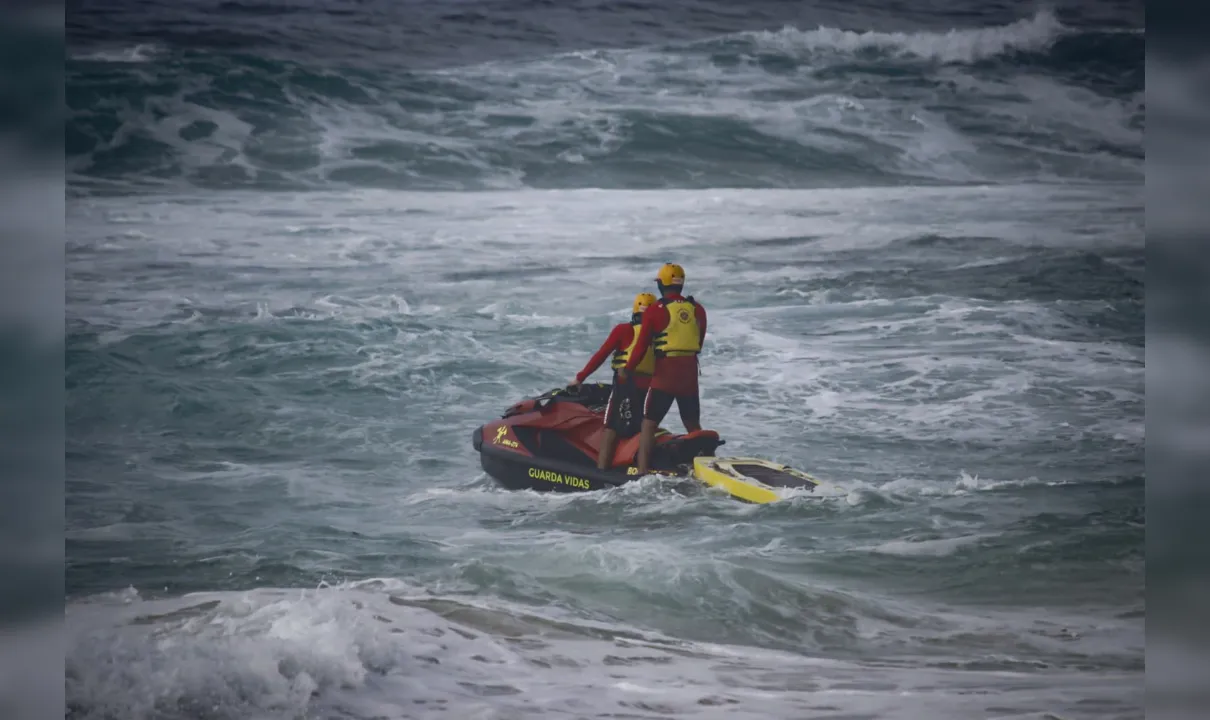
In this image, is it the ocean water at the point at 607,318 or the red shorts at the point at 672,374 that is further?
the red shorts at the point at 672,374

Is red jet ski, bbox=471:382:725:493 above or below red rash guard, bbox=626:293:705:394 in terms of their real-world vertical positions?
below

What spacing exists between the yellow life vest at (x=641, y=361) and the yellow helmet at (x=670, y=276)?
7.7 inches

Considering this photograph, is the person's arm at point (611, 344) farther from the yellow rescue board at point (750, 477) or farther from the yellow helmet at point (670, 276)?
the yellow rescue board at point (750, 477)

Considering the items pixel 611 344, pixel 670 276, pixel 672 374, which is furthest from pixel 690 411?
pixel 670 276

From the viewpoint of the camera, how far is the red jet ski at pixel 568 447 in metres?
4.39

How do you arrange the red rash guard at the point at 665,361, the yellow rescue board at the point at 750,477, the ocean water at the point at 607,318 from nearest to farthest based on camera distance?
the ocean water at the point at 607,318, the yellow rescue board at the point at 750,477, the red rash guard at the point at 665,361

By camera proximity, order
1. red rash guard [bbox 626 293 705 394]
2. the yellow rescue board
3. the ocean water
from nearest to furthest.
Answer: the ocean water, the yellow rescue board, red rash guard [bbox 626 293 705 394]

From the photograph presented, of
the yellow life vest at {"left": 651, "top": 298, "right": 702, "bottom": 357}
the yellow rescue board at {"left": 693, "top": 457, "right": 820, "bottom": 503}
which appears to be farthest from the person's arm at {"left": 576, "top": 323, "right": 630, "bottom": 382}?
the yellow rescue board at {"left": 693, "top": 457, "right": 820, "bottom": 503}

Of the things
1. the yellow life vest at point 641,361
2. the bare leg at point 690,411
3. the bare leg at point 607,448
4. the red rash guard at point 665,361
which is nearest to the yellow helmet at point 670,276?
the red rash guard at point 665,361

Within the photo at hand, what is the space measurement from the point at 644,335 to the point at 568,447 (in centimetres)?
50

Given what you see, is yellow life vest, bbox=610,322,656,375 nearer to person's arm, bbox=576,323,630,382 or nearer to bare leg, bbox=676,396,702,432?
person's arm, bbox=576,323,630,382

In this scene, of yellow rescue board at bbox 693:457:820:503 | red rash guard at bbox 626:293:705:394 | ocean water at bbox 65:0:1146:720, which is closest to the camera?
ocean water at bbox 65:0:1146:720

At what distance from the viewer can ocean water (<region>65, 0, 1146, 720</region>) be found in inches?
163
